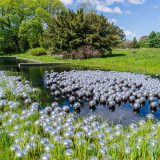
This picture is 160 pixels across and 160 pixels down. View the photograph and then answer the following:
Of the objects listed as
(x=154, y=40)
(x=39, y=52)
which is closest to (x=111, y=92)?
(x=39, y=52)

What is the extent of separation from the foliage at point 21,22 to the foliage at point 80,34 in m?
31.7

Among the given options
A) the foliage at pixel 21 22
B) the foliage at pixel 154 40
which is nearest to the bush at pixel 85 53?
the foliage at pixel 21 22

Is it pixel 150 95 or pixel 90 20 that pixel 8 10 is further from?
pixel 150 95

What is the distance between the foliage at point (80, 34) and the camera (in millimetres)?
45781

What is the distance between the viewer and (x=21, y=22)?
83.5 m

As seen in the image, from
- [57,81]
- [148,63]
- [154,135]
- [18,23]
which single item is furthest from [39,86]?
[18,23]


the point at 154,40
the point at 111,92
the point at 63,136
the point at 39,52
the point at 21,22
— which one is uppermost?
the point at 21,22

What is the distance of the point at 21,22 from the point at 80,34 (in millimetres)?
39954

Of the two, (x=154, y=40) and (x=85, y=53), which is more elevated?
(x=85, y=53)

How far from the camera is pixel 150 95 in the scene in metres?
17.7

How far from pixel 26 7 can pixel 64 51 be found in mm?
41980

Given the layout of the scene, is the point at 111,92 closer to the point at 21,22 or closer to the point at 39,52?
the point at 39,52

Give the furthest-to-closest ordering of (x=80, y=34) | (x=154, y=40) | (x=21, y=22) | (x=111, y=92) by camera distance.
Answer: (x=154, y=40), (x=21, y=22), (x=80, y=34), (x=111, y=92)

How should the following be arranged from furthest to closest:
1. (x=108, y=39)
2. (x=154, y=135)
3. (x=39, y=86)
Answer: (x=108, y=39)
(x=39, y=86)
(x=154, y=135)
